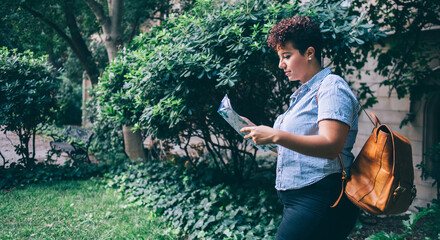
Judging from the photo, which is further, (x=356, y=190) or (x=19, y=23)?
(x=19, y=23)

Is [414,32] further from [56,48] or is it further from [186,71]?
[56,48]

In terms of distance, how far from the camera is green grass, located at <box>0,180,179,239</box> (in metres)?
3.95

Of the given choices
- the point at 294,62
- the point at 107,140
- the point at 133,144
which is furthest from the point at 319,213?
the point at 107,140

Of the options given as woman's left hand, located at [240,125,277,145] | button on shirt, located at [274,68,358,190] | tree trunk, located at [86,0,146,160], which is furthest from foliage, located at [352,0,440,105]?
tree trunk, located at [86,0,146,160]

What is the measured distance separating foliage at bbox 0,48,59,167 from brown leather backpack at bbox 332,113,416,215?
20.8 feet

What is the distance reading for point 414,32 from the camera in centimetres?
488

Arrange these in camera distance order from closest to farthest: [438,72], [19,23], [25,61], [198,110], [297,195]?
[297,195]
[198,110]
[438,72]
[25,61]
[19,23]

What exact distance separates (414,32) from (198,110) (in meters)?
3.53

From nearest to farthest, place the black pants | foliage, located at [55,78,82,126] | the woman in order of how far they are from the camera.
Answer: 1. the woman
2. the black pants
3. foliage, located at [55,78,82,126]

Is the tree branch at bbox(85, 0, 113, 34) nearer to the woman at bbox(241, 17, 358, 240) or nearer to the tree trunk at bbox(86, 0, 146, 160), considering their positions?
the tree trunk at bbox(86, 0, 146, 160)

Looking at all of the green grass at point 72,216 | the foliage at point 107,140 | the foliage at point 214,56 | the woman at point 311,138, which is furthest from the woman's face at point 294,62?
the foliage at point 107,140

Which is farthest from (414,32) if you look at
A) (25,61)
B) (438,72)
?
(25,61)

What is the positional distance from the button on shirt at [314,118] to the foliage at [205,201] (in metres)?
2.04

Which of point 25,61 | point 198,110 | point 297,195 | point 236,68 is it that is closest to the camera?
point 297,195
